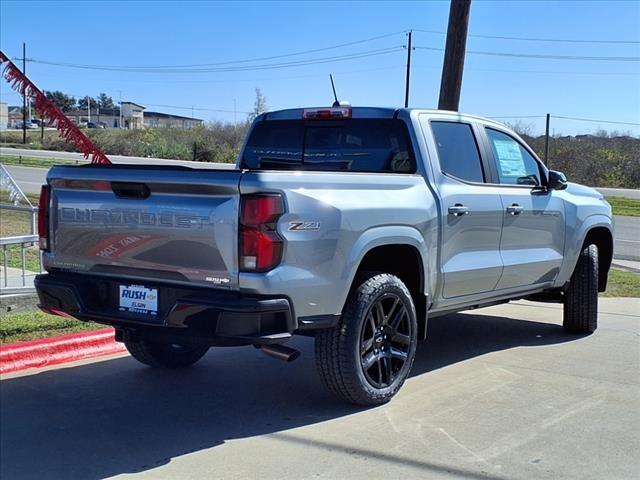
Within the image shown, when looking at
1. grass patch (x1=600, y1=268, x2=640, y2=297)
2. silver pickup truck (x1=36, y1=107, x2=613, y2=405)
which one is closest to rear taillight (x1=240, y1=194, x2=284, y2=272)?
silver pickup truck (x1=36, y1=107, x2=613, y2=405)

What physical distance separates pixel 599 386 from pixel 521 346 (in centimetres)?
134

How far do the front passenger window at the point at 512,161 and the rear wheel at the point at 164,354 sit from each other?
9.64 ft

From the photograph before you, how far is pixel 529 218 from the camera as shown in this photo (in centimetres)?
639

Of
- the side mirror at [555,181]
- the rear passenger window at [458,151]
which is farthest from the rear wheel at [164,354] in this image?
the side mirror at [555,181]

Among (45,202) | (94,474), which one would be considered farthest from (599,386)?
(45,202)

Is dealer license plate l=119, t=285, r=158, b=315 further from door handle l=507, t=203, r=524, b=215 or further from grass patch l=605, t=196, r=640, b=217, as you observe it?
grass patch l=605, t=196, r=640, b=217

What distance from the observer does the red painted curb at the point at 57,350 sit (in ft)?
19.4

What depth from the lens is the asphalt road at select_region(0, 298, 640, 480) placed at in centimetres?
409

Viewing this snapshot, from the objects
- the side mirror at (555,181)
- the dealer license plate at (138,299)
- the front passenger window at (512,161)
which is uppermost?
the front passenger window at (512,161)

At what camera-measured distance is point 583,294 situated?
7.23 meters

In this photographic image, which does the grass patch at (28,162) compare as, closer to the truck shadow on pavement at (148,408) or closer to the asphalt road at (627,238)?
the asphalt road at (627,238)

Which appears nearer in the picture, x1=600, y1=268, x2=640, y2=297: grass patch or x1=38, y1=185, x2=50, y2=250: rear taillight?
x1=38, y1=185, x2=50, y2=250: rear taillight

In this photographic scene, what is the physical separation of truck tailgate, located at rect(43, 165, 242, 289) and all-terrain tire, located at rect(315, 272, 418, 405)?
35.4 inches

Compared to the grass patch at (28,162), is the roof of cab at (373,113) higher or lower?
higher
